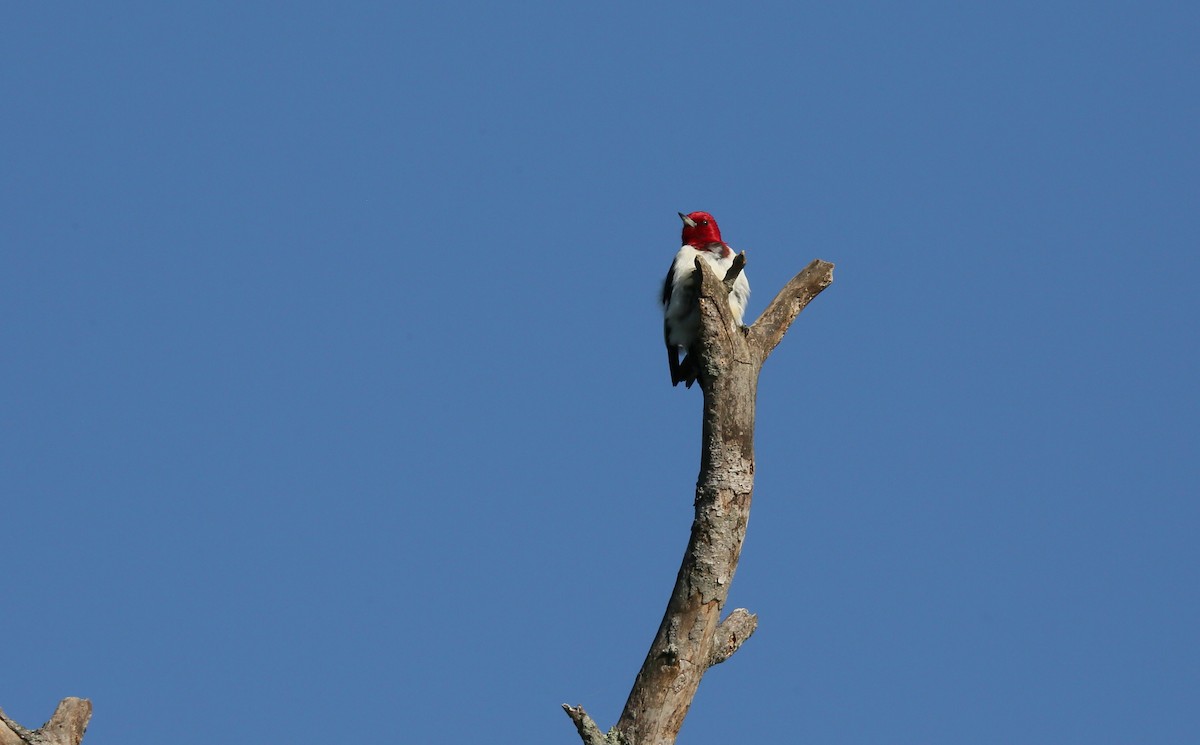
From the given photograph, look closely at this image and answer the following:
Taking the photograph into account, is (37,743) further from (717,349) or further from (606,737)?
(717,349)

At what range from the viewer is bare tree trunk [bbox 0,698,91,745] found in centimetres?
600

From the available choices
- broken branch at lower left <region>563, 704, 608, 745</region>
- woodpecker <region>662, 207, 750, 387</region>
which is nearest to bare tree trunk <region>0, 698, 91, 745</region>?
broken branch at lower left <region>563, 704, 608, 745</region>

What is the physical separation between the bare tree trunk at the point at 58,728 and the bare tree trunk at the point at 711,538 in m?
2.57

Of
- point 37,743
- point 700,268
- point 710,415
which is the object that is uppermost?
point 700,268

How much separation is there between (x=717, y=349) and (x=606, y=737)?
1947 millimetres

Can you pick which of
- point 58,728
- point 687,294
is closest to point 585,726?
point 58,728

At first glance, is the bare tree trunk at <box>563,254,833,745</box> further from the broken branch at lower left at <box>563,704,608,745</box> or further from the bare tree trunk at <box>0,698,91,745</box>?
the bare tree trunk at <box>0,698,91,745</box>

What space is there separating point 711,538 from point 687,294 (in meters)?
3.02

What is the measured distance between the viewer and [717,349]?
6402mm

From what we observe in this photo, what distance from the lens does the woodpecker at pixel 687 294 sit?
8.98 metres

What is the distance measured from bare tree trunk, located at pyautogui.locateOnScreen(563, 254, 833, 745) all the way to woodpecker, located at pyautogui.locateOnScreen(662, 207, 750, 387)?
2.29 m

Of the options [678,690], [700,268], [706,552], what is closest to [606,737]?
[678,690]

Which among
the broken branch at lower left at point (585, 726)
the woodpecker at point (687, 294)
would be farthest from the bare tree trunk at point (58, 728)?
the woodpecker at point (687, 294)

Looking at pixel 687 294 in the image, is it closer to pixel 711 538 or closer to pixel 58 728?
pixel 711 538
